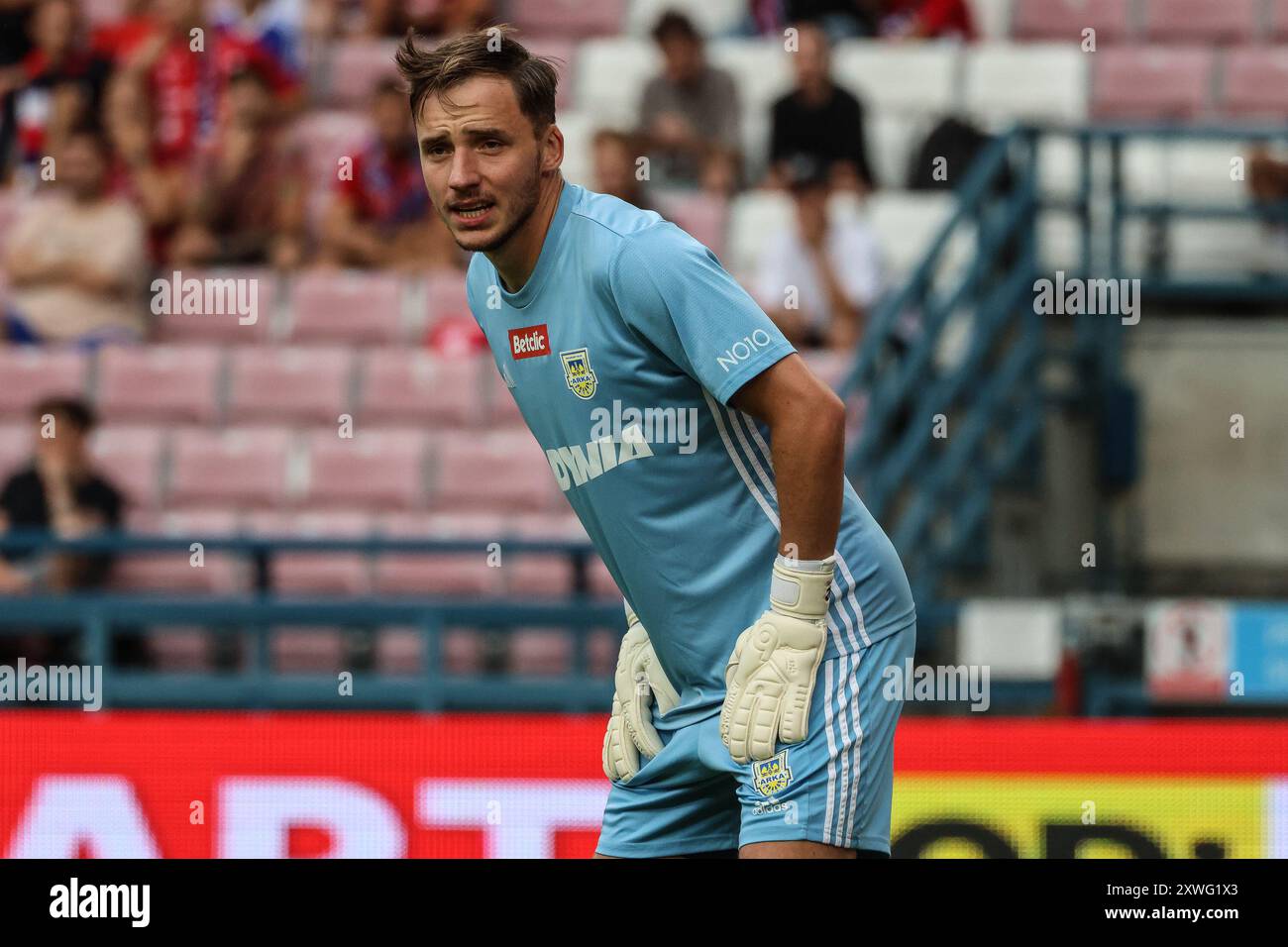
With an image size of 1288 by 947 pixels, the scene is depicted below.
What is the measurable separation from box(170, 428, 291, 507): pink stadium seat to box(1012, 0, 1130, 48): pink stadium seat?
4.56m

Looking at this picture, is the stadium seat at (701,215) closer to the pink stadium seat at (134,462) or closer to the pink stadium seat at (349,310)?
the pink stadium seat at (349,310)

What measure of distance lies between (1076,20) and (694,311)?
807cm

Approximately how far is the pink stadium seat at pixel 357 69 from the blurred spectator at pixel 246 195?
0.76 meters

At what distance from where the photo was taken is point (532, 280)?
3.88 metres

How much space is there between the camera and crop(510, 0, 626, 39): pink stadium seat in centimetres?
1159

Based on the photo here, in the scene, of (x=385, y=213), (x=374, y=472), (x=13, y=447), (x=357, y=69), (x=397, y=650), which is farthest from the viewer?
(x=357, y=69)

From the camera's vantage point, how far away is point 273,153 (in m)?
10.6

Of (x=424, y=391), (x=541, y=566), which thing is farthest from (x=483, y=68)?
(x=424, y=391)

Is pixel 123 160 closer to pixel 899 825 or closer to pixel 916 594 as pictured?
pixel 916 594

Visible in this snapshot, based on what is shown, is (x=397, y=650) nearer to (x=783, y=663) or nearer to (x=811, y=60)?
(x=811, y=60)
